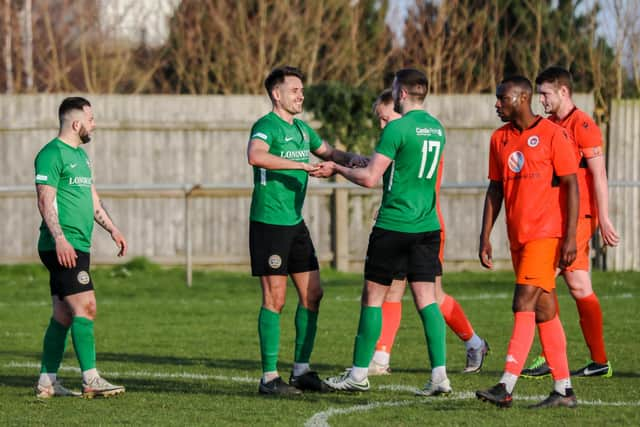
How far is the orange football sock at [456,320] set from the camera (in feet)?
30.7

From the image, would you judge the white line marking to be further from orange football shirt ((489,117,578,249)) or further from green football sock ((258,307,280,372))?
orange football shirt ((489,117,578,249))

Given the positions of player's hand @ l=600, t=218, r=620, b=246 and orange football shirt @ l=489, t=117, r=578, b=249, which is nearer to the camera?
orange football shirt @ l=489, t=117, r=578, b=249

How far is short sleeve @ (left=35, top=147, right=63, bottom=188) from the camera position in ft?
26.7

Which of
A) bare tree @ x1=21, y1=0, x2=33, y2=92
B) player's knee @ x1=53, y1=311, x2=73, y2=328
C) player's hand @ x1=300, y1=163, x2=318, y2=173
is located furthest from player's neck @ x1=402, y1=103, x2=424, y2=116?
bare tree @ x1=21, y1=0, x2=33, y2=92

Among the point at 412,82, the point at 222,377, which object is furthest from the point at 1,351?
the point at 412,82

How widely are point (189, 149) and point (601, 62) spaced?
26.2ft

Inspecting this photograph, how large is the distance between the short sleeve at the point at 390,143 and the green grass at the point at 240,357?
63.9 inches

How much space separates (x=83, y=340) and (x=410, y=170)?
8.26 ft

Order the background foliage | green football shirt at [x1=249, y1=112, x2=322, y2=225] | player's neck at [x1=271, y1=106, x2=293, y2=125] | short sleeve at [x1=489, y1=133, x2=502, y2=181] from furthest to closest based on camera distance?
the background foliage
player's neck at [x1=271, y1=106, x2=293, y2=125]
green football shirt at [x1=249, y1=112, x2=322, y2=225]
short sleeve at [x1=489, y1=133, x2=502, y2=181]

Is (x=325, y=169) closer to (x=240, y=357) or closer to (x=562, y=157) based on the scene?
(x=562, y=157)

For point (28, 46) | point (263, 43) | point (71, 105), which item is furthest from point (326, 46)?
point (71, 105)

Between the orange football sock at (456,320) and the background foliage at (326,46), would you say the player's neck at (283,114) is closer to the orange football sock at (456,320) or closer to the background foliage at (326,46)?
the orange football sock at (456,320)

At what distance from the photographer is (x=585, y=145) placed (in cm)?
876

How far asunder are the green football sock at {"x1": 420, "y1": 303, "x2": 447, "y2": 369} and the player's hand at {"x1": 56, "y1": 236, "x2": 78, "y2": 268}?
94.4 inches
